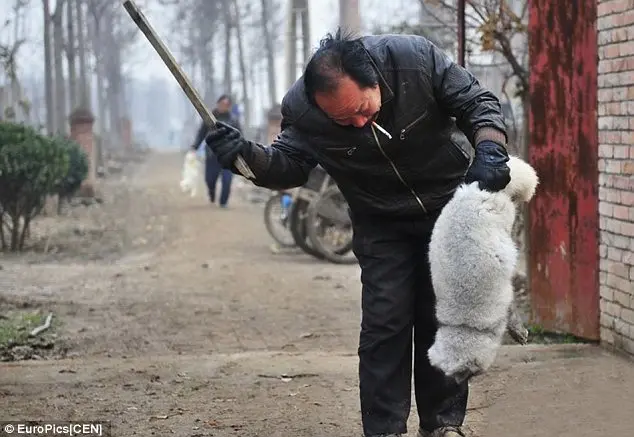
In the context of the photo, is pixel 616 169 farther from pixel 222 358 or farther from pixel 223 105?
pixel 223 105

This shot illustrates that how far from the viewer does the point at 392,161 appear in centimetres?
401

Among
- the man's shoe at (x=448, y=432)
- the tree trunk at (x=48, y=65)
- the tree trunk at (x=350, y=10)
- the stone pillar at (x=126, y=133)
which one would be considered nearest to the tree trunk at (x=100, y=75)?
the stone pillar at (x=126, y=133)

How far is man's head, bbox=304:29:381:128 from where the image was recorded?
12.2 feet

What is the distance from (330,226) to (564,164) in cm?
592

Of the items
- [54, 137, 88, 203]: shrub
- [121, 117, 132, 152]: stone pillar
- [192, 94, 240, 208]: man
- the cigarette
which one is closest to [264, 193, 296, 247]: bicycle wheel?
[192, 94, 240, 208]: man

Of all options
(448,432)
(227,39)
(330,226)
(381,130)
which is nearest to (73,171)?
(330,226)

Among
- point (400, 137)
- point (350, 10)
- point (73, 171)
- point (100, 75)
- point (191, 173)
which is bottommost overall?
point (191, 173)

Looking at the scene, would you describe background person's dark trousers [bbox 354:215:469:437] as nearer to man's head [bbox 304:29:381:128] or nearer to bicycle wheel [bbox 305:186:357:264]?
man's head [bbox 304:29:381:128]

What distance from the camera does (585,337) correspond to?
619 centimetres

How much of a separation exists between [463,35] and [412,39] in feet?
11.8

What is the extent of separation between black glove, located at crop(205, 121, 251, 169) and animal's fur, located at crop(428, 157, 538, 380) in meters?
0.78

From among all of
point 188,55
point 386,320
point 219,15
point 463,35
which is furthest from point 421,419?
point 188,55

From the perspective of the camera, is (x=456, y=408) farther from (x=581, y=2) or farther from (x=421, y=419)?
(x=581, y=2)

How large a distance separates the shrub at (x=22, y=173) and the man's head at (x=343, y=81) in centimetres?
960
